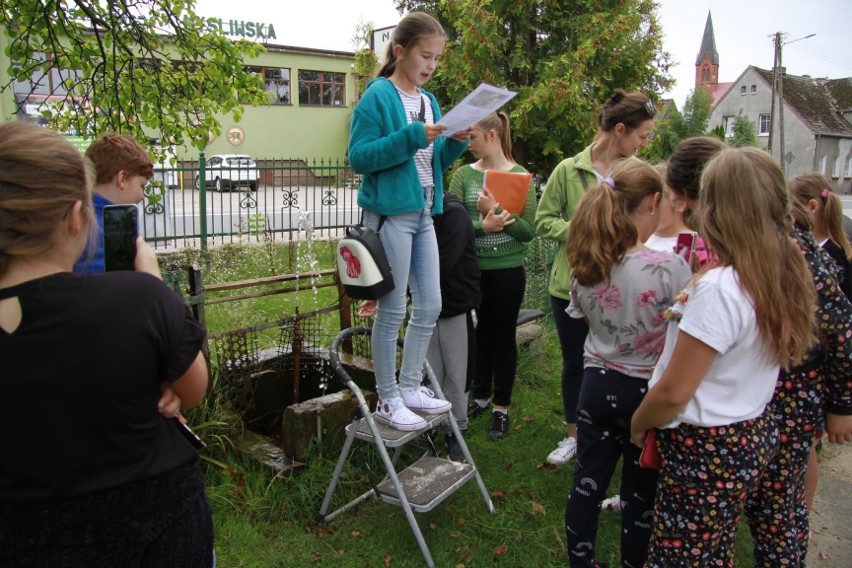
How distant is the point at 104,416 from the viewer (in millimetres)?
1310

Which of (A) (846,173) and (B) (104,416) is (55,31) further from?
(A) (846,173)

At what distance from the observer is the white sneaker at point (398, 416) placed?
2775 millimetres

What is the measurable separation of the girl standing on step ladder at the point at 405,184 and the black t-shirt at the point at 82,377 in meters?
1.35

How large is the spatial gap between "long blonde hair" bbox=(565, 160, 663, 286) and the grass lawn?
1.38 metres

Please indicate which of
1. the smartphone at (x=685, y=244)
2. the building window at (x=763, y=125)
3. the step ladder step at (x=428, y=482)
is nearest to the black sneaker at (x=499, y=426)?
the step ladder step at (x=428, y=482)

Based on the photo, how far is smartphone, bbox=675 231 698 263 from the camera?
2609mm

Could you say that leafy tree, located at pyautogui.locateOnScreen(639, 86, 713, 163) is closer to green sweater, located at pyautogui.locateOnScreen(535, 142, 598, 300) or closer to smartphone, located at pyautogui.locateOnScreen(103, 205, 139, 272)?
green sweater, located at pyautogui.locateOnScreen(535, 142, 598, 300)

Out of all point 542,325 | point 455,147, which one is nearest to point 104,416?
point 455,147

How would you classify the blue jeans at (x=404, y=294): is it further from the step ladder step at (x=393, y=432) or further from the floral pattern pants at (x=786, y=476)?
the floral pattern pants at (x=786, y=476)

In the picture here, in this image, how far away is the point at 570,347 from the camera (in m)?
3.27

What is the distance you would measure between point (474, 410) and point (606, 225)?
226 centimetres

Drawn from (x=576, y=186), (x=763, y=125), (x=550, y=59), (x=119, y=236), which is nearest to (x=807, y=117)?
(x=763, y=125)

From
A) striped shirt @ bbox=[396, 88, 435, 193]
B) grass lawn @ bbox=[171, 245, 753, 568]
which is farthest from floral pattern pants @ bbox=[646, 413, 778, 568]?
striped shirt @ bbox=[396, 88, 435, 193]

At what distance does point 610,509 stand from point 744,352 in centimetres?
172
